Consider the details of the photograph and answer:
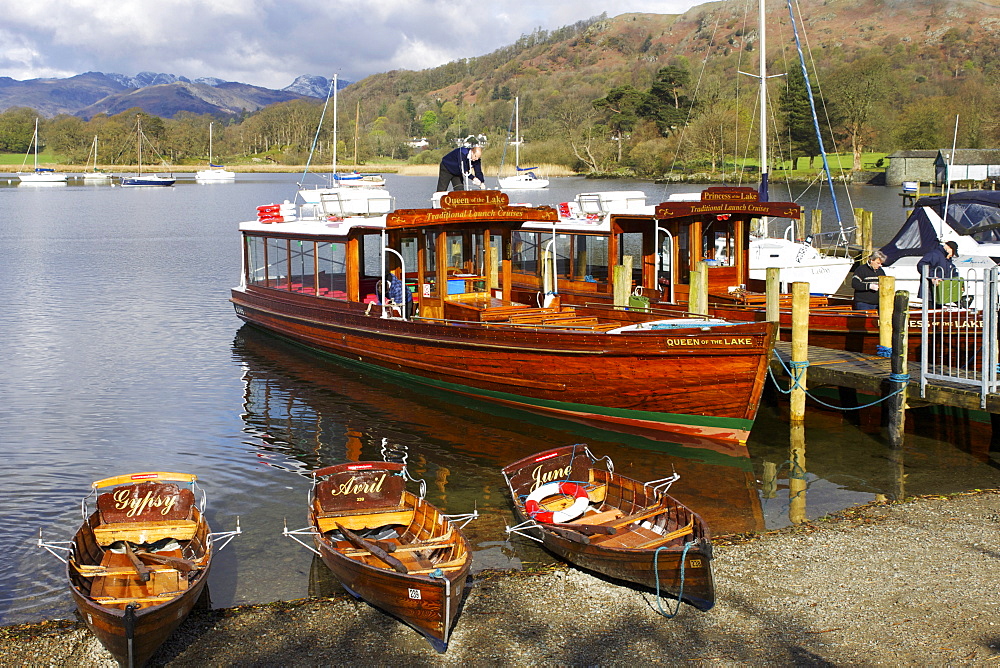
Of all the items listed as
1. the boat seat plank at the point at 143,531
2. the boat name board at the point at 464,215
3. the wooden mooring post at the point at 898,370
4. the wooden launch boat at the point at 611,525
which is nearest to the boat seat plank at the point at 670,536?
the wooden launch boat at the point at 611,525

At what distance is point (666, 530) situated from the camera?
1063 centimetres

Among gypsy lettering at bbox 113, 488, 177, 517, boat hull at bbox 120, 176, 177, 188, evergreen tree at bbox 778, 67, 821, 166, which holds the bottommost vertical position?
gypsy lettering at bbox 113, 488, 177, 517

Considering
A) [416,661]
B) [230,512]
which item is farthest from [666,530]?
[230,512]

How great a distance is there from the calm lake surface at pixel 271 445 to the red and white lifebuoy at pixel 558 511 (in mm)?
522

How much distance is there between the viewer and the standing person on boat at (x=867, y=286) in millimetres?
19859

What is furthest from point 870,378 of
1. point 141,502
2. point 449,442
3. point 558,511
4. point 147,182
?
point 147,182

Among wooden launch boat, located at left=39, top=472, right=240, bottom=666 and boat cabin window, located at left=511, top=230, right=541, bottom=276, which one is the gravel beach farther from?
boat cabin window, located at left=511, top=230, right=541, bottom=276

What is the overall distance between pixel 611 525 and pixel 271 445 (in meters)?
8.37

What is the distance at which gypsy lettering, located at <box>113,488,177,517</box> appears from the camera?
35.0 ft

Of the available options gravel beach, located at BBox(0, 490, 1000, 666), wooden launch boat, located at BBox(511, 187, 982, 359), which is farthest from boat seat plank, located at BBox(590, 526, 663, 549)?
wooden launch boat, located at BBox(511, 187, 982, 359)

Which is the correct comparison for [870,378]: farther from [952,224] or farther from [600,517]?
[952,224]

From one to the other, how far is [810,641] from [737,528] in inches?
153

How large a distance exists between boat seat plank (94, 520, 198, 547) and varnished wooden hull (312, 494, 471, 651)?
1719 mm

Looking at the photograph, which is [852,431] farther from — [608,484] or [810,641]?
[810,641]
